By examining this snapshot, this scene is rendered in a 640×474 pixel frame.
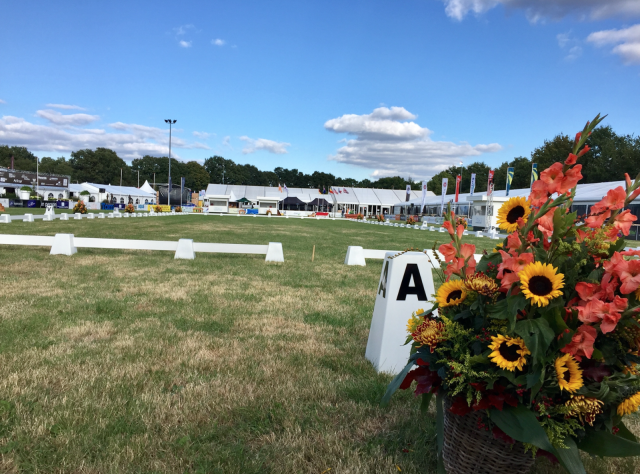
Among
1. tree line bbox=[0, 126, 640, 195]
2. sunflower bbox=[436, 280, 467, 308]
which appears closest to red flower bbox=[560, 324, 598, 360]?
sunflower bbox=[436, 280, 467, 308]

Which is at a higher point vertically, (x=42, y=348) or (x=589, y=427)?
(x=589, y=427)

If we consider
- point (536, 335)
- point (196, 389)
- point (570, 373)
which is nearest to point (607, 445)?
point (570, 373)

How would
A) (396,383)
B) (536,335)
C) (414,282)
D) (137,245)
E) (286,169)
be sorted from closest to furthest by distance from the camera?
(536,335) → (396,383) → (414,282) → (137,245) → (286,169)

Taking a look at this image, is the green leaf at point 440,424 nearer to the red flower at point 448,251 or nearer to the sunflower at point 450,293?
the sunflower at point 450,293

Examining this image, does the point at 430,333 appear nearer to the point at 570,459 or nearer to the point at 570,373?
the point at 570,373

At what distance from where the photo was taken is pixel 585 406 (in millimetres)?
1677

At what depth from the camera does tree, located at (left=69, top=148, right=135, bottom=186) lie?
4094 inches

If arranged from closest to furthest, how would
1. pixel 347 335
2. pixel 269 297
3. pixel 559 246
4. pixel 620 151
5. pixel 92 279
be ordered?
pixel 559 246 < pixel 347 335 < pixel 269 297 < pixel 92 279 < pixel 620 151

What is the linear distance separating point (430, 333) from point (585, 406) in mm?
670

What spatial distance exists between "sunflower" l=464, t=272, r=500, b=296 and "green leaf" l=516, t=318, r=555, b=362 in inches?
7.6

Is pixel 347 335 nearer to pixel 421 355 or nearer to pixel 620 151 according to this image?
pixel 421 355

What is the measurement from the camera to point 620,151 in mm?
47281

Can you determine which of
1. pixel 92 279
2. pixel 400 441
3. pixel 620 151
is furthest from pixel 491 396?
pixel 620 151

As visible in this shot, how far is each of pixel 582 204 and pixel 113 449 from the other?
3125cm
